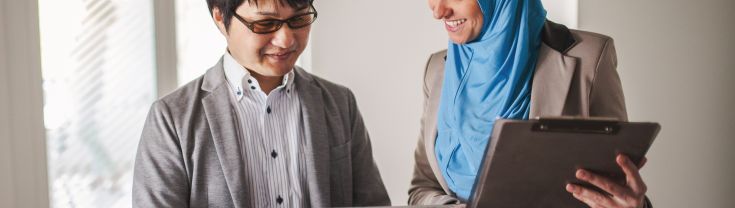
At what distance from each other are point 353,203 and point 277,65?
358mm

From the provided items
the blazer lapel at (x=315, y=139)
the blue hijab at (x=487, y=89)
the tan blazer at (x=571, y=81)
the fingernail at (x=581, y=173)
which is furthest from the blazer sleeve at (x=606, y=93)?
the blazer lapel at (x=315, y=139)

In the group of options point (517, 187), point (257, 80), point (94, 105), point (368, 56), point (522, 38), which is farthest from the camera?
point (368, 56)

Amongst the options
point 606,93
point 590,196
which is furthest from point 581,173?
point 606,93

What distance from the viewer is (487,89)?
167 cm

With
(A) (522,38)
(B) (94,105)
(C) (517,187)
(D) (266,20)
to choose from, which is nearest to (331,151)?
(D) (266,20)

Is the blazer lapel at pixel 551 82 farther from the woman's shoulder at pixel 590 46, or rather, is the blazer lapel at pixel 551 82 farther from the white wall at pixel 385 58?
the white wall at pixel 385 58

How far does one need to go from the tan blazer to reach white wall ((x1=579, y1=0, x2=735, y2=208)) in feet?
4.36

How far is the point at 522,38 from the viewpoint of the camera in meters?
1.60

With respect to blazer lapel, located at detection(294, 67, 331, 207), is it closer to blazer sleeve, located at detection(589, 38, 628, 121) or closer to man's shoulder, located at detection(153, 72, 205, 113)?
man's shoulder, located at detection(153, 72, 205, 113)

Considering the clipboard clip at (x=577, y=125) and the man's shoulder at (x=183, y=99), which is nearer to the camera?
the clipboard clip at (x=577, y=125)

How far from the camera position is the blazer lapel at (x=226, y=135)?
1272 mm

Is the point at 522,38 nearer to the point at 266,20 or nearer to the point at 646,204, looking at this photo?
the point at 646,204

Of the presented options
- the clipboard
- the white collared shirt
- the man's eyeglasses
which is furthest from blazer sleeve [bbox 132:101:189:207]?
the clipboard

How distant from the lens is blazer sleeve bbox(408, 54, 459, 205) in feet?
5.23
